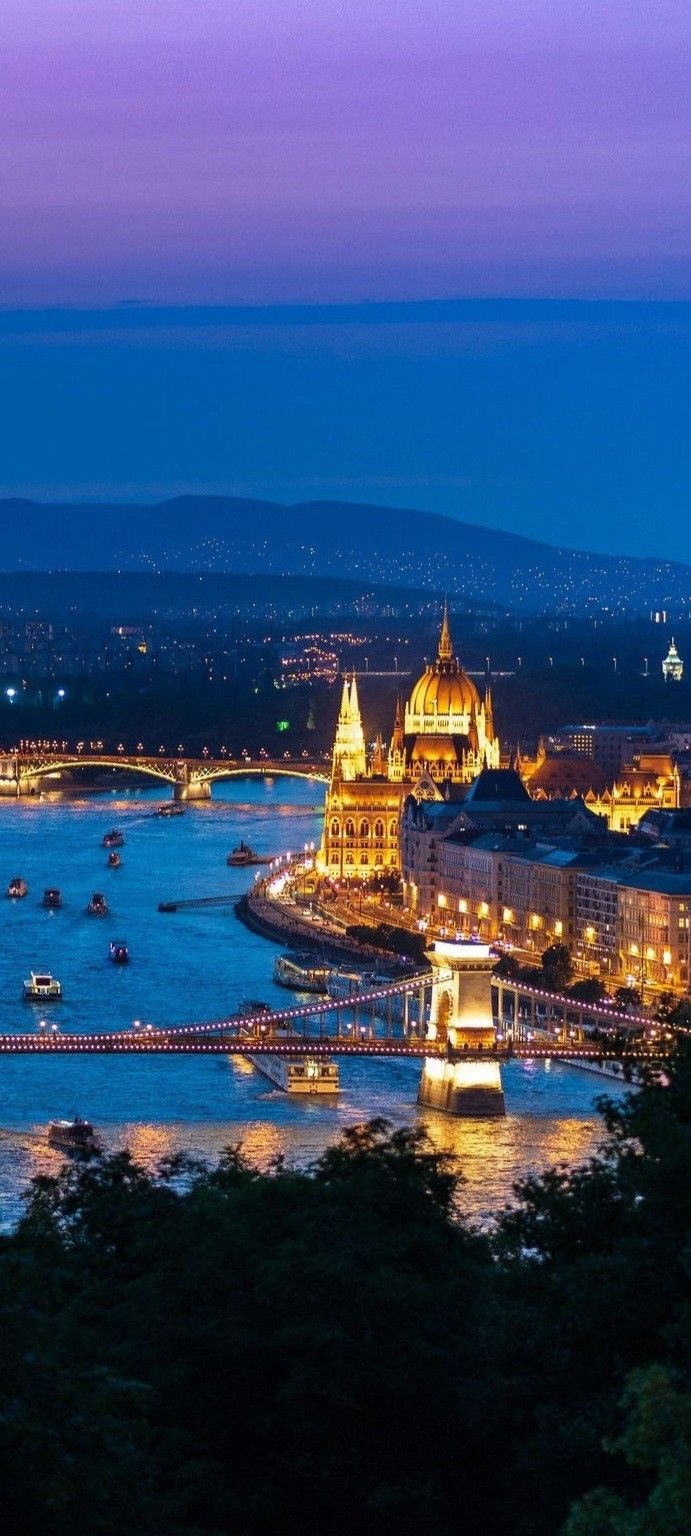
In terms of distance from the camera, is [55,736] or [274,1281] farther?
[55,736]

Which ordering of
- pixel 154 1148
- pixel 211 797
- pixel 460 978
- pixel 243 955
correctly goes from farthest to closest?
pixel 211 797, pixel 243 955, pixel 460 978, pixel 154 1148

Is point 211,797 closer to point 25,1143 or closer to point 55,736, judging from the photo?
point 55,736

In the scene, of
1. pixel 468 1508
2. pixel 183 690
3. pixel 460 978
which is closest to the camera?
pixel 468 1508

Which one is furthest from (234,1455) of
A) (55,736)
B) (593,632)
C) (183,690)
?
(593,632)

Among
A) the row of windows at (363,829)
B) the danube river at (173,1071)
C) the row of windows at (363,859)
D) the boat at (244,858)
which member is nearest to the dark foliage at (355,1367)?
the danube river at (173,1071)

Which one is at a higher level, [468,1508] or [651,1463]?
[651,1463]

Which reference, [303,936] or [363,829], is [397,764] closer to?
[363,829]

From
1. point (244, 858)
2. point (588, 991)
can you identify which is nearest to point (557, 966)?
point (588, 991)
